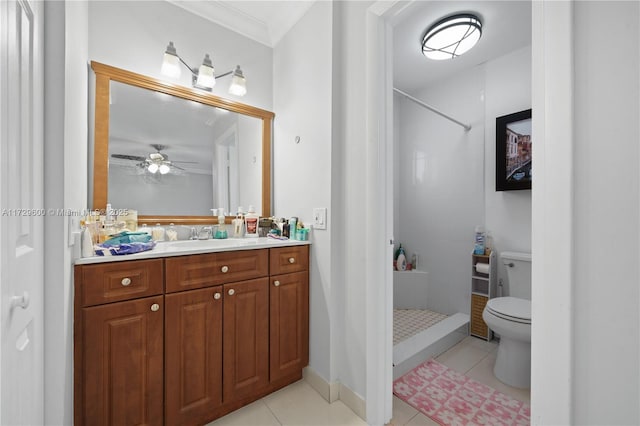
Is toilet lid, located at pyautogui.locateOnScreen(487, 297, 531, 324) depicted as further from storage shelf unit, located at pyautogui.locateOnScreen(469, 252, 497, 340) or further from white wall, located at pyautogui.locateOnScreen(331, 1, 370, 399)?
white wall, located at pyautogui.locateOnScreen(331, 1, 370, 399)

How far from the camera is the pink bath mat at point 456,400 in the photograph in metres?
1.42

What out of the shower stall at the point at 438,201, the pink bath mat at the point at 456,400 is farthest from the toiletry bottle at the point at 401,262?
the pink bath mat at the point at 456,400

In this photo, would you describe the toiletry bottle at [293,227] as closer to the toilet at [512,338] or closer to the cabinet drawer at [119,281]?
the cabinet drawer at [119,281]

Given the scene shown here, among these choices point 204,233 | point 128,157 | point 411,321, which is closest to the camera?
point 128,157

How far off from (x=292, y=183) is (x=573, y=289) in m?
1.54

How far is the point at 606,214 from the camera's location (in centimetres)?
75

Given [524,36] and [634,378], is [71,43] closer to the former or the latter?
[634,378]

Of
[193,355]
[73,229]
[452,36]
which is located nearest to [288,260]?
[193,355]

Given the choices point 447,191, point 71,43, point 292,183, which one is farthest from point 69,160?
point 447,191

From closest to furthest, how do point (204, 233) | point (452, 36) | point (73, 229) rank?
point (73, 229) → point (204, 233) → point (452, 36)

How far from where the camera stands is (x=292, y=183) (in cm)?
192

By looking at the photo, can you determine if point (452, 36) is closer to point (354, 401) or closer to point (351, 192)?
point (351, 192)

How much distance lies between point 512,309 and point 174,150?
250 centimetres

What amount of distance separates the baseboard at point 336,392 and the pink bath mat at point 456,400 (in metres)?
0.29
